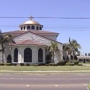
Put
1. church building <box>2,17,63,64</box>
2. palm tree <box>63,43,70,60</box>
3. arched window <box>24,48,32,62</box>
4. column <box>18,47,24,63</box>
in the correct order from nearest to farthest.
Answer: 1. column <box>18,47,24,63</box>
2. church building <box>2,17,63,64</box>
3. arched window <box>24,48,32,62</box>
4. palm tree <box>63,43,70,60</box>

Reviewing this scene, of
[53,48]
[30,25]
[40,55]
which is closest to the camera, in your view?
[53,48]

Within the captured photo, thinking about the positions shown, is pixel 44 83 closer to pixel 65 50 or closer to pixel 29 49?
pixel 29 49

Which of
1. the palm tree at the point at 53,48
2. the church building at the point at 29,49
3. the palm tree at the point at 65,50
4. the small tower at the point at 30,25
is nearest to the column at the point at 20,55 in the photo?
the church building at the point at 29,49

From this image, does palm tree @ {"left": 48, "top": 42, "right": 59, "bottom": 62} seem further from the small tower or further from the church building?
the small tower

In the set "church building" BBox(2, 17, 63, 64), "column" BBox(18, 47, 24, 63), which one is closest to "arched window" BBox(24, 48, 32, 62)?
"church building" BBox(2, 17, 63, 64)

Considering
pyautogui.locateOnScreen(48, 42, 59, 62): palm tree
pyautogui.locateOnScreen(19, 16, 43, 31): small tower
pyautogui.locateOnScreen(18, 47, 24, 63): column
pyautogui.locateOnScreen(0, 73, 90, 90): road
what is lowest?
pyautogui.locateOnScreen(0, 73, 90, 90): road

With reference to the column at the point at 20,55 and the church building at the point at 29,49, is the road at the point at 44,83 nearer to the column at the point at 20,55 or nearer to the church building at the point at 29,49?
the column at the point at 20,55

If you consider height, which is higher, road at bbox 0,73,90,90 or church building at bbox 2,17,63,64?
church building at bbox 2,17,63,64

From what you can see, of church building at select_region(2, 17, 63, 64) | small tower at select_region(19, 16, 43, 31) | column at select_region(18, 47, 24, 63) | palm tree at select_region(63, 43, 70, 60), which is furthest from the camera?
small tower at select_region(19, 16, 43, 31)

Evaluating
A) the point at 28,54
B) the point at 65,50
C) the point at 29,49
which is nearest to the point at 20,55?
the point at 28,54

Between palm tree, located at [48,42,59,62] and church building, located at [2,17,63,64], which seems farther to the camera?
palm tree, located at [48,42,59,62]

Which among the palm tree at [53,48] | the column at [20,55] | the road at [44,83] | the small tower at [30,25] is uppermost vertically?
the small tower at [30,25]

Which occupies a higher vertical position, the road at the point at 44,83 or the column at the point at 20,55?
the column at the point at 20,55

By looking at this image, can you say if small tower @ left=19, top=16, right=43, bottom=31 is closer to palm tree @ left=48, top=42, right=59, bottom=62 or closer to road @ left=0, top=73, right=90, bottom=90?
palm tree @ left=48, top=42, right=59, bottom=62
